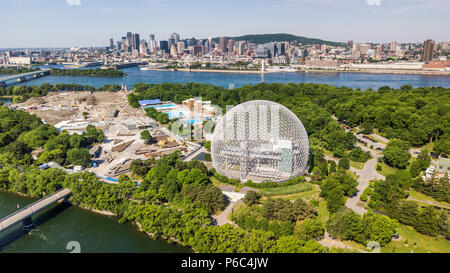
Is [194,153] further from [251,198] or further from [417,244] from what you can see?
[417,244]

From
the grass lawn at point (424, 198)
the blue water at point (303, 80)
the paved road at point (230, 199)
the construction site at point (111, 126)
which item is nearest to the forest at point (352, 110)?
the grass lawn at point (424, 198)

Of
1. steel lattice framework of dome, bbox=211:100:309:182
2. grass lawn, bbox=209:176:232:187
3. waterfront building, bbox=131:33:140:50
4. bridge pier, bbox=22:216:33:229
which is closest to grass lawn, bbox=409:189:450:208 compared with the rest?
steel lattice framework of dome, bbox=211:100:309:182

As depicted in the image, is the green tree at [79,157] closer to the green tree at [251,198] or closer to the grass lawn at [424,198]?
the green tree at [251,198]

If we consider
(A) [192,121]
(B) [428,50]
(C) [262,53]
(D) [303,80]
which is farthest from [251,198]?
(C) [262,53]

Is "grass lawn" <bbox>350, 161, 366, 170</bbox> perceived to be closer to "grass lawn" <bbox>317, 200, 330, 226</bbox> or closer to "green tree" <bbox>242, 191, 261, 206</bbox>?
"grass lawn" <bbox>317, 200, 330, 226</bbox>

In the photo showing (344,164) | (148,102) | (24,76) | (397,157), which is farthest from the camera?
(24,76)

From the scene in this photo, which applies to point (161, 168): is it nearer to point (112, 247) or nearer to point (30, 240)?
point (112, 247)

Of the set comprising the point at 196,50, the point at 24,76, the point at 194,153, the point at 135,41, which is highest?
the point at 135,41
